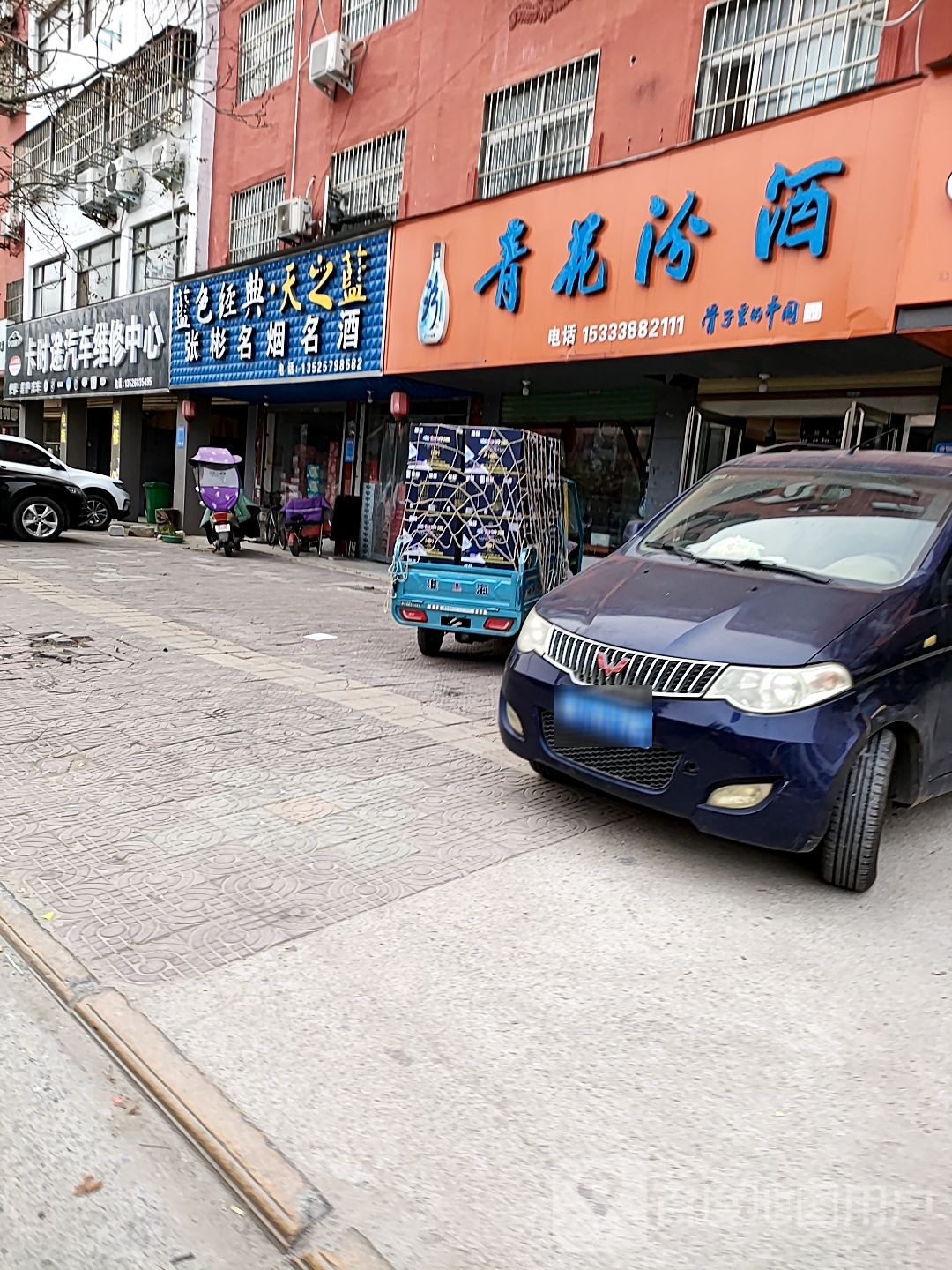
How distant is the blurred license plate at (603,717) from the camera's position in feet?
12.5

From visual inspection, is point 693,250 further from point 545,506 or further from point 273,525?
point 273,525

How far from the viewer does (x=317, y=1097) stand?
7.93 ft

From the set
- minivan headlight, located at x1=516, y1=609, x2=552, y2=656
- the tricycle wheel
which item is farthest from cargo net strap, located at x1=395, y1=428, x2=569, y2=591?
minivan headlight, located at x1=516, y1=609, x2=552, y2=656

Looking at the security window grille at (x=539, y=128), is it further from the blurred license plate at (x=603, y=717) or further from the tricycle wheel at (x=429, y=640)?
the blurred license plate at (x=603, y=717)

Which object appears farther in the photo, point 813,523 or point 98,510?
point 98,510

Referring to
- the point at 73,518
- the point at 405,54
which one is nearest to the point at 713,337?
the point at 405,54

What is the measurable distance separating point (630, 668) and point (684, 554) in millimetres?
1209

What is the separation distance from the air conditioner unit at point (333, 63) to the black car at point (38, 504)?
8533mm

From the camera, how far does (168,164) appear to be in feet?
66.5

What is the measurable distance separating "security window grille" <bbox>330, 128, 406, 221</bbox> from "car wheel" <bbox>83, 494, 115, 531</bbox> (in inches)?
297

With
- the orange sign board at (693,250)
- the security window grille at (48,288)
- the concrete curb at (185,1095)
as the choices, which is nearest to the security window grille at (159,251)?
the security window grille at (48,288)

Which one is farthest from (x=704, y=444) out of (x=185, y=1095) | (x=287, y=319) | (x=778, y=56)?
(x=185, y=1095)

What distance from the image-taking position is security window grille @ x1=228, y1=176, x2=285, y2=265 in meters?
18.1

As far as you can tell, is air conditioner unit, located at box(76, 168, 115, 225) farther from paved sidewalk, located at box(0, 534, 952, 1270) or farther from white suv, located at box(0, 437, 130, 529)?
paved sidewalk, located at box(0, 534, 952, 1270)
